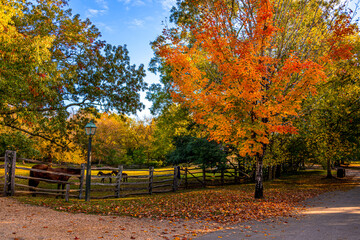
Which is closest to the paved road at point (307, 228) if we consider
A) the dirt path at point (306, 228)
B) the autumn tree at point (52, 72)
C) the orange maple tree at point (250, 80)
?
the dirt path at point (306, 228)

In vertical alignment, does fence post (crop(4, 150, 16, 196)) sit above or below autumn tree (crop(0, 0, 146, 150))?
below

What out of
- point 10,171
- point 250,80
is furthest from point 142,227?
point 10,171

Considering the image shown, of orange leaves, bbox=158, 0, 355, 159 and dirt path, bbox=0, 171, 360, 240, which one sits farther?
orange leaves, bbox=158, 0, 355, 159

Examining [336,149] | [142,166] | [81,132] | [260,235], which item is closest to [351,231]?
[260,235]

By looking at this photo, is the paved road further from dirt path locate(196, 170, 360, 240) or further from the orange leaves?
the orange leaves

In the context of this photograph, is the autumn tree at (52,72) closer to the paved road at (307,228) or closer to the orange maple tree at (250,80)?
the orange maple tree at (250,80)

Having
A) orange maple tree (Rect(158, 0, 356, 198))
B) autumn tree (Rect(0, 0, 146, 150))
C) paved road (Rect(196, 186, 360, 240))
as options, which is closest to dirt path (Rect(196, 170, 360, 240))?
paved road (Rect(196, 186, 360, 240))

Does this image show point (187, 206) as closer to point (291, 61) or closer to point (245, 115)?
point (245, 115)

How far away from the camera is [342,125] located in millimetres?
20734

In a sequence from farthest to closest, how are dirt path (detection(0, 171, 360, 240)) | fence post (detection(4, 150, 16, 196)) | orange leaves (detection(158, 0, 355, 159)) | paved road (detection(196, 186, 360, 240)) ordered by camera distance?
fence post (detection(4, 150, 16, 196))
orange leaves (detection(158, 0, 355, 159))
paved road (detection(196, 186, 360, 240))
dirt path (detection(0, 171, 360, 240))

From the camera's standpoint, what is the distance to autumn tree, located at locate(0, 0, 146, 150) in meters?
9.40

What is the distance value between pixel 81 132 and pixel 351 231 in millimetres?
14161

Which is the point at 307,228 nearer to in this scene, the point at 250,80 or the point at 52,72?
the point at 250,80

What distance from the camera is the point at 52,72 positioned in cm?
1058
